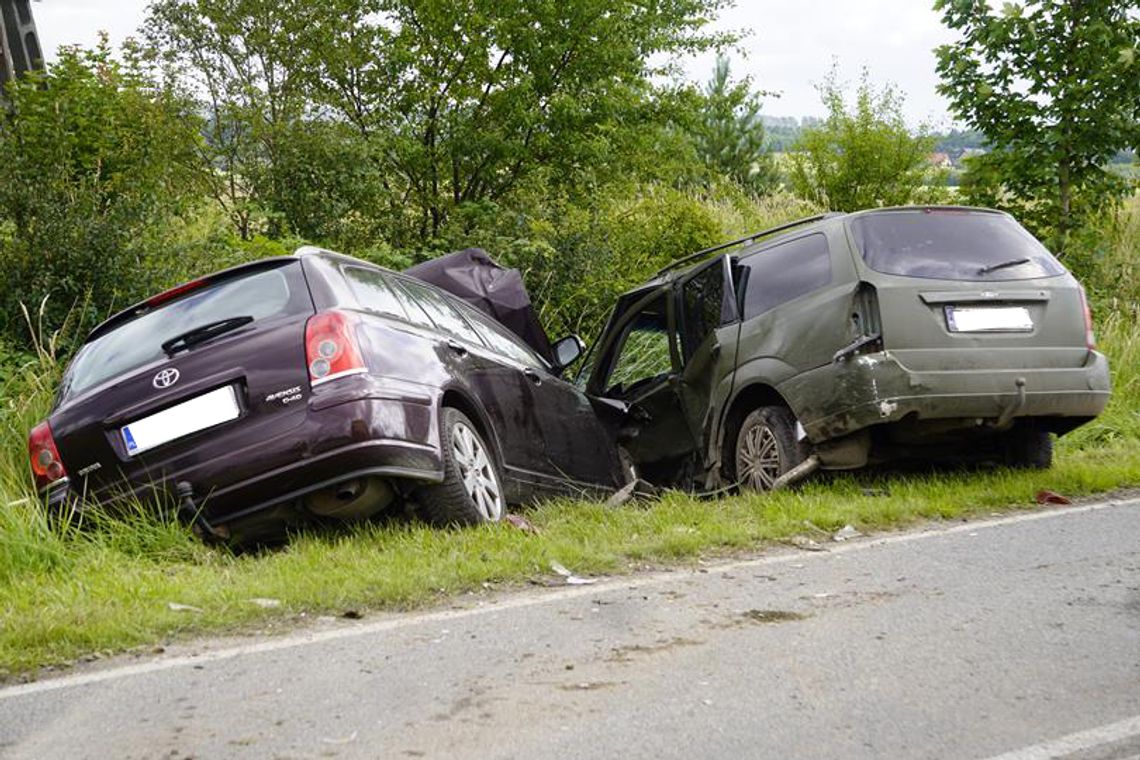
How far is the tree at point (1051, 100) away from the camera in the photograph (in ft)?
49.3

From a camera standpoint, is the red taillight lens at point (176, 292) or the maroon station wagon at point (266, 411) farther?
the red taillight lens at point (176, 292)

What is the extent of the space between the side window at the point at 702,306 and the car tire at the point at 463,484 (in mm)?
2186

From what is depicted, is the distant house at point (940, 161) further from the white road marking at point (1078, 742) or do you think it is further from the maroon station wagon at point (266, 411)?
the white road marking at point (1078, 742)

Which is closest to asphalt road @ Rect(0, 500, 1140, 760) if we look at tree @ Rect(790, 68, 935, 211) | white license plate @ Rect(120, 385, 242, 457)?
white license plate @ Rect(120, 385, 242, 457)

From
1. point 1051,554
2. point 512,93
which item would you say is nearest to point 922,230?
point 1051,554

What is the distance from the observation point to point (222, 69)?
1908 cm

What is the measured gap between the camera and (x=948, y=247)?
7.45m

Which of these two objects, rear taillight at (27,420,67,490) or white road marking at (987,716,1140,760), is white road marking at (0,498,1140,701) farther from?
white road marking at (987,716,1140,760)

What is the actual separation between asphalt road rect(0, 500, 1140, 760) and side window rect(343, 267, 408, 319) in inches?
76.6

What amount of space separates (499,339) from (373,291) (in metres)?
1.77

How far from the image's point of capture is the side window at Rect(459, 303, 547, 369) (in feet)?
26.5

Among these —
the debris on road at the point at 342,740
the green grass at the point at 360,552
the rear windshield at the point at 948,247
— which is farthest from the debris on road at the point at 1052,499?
the debris on road at the point at 342,740

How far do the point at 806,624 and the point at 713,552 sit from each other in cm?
142

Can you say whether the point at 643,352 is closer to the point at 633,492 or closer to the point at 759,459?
the point at 633,492
